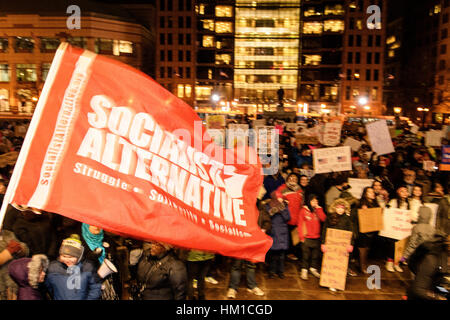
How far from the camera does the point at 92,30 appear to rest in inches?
2200

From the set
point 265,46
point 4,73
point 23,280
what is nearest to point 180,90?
point 265,46

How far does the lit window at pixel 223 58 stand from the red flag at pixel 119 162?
240 ft

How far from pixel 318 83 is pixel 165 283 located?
238 feet

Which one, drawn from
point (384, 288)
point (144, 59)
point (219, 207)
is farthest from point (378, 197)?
point (144, 59)

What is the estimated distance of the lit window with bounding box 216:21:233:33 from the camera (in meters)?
73.8

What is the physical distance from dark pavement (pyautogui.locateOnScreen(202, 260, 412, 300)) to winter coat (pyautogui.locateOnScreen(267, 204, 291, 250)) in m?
0.66

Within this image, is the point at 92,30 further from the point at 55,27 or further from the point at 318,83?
the point at 318,83

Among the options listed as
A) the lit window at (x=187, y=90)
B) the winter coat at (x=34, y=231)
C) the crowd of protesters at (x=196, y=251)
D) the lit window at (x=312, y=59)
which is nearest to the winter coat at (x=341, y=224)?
the crowd of protesters at (x=196, y=251)

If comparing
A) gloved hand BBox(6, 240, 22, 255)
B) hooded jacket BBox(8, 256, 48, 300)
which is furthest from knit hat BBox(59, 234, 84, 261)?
gloved hand BBox(6, 240, 22, 255)

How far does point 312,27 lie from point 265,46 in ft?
34.0

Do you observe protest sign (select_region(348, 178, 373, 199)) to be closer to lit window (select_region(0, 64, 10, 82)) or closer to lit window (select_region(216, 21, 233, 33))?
lit window (select_region(0, 64, 10, 82))

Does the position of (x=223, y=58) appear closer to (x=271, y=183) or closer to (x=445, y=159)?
(x=445, y=159)

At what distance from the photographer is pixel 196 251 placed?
5.11 metres
